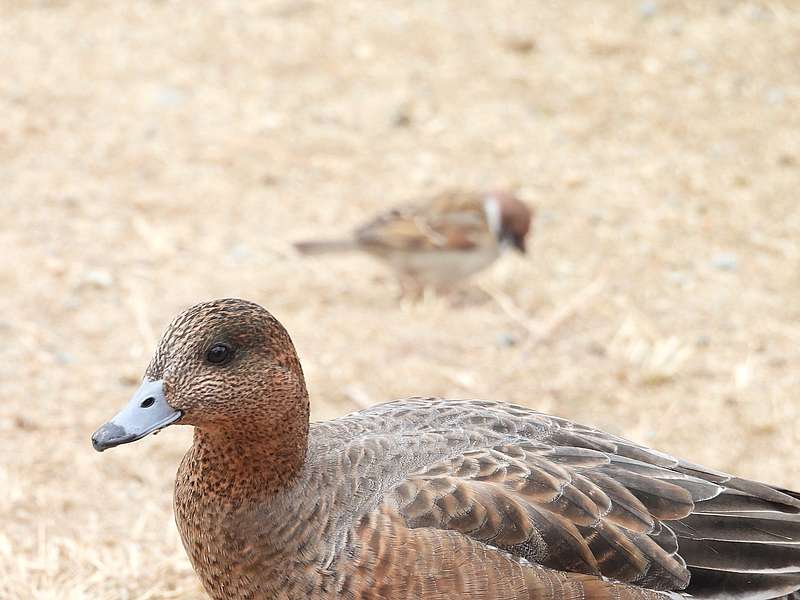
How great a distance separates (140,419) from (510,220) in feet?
11.5

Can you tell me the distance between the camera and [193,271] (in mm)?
5828

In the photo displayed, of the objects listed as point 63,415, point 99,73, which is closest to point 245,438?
point 63,415

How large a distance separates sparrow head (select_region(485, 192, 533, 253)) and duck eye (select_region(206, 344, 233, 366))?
317 centimetres

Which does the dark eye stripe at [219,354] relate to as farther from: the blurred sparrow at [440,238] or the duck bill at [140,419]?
the blurred sparrow at [440,238]

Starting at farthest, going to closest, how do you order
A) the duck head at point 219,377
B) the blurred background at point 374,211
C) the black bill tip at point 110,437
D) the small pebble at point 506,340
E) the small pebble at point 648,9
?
the small pebble at point 648,9 < the small pebble at point 506,340 < the blurred background at point 374,211 < the duck head at point 219,377 < the black bill tip at point 110,437

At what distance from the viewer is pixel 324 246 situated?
19.5 feet

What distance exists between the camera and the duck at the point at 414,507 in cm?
284

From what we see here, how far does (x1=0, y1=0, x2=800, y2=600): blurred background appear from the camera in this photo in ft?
15.6

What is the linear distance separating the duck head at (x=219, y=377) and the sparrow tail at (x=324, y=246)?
292cm

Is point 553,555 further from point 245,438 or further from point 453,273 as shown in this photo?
point 453,273

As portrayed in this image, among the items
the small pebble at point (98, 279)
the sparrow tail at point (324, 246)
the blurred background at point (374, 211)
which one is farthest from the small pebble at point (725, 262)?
the small pebble at point (98, 279)

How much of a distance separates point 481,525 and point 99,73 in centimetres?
565

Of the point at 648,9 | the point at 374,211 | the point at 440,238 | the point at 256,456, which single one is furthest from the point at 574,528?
the point at 648,9

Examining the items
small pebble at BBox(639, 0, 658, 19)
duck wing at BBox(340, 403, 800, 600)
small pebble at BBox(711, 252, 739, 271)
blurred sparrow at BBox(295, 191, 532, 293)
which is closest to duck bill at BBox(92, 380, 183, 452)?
duck wing at BBox(340, 403, 800, 600)
